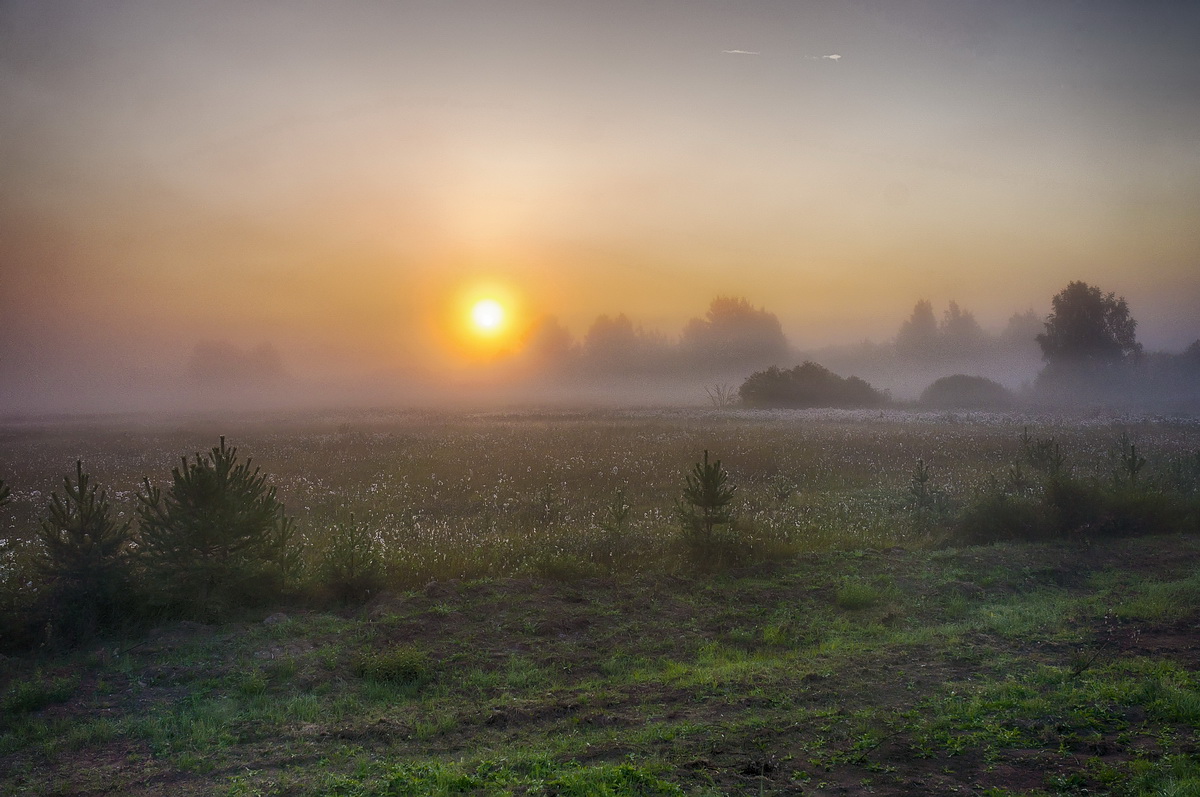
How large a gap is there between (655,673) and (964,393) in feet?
242

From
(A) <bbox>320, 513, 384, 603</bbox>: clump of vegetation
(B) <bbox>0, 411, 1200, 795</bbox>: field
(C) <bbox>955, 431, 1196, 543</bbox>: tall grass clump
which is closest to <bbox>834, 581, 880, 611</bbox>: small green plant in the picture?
(B) <bbox>0, 411, 1200, 795</bbox>: field

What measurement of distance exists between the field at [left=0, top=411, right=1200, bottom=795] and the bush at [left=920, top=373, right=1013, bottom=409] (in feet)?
196

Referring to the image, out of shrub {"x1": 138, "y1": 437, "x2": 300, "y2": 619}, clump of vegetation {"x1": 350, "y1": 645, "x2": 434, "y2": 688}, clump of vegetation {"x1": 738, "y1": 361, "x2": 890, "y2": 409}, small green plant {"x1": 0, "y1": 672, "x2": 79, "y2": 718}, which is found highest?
clump of vegetation {"x1": 738, "y1": 361, "x2": 890, "y2": 409}

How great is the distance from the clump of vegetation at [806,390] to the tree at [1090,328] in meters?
16.9

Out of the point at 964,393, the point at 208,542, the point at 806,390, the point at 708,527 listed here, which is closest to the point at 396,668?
the point at 208,542

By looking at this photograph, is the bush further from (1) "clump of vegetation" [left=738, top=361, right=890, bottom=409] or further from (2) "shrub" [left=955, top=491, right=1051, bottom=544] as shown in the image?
(2) "shrub" [left=955, top=491, right=1051, bottom=544]

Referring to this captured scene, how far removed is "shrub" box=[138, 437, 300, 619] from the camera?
30.5ft

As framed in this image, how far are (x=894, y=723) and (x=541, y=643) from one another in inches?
177

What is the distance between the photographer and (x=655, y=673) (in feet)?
25.6

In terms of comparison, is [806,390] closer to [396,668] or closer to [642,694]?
[642,694]

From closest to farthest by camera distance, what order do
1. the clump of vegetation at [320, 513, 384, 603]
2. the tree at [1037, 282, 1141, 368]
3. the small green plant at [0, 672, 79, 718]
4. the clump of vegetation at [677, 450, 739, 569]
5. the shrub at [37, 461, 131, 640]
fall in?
the small green plant at [0, 672, 79, 718]
the shrub at [37, 461, 131, 640]
the clump of vegetation at [320, 513, 384, 603]
the clump of vegetation at [677, 450, 739, 569]
the tree at [1037, 282, 1141, 368]

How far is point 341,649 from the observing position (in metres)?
8.43

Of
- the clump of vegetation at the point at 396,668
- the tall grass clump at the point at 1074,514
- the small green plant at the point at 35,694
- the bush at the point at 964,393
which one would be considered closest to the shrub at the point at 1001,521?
the tall grass clump at the point at 1074,514

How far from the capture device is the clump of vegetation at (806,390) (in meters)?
67.5
